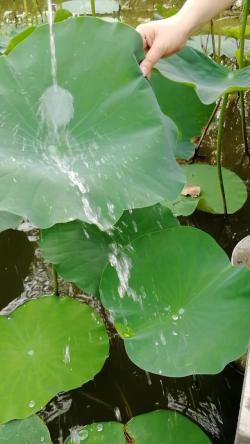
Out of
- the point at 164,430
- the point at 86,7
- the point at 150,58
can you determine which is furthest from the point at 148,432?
the point at 86,7

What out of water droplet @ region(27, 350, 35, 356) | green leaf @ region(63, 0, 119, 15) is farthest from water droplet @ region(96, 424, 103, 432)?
green leaf @ region(63, 0, 119, 15)

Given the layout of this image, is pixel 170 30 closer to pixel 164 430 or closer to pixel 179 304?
pixel 179 304

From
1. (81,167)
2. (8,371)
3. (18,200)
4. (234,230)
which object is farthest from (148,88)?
(234,230)

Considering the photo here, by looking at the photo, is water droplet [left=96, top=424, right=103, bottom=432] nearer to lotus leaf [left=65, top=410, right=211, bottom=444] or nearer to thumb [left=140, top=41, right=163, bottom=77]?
lotus leaf [left=65, top=410, right=211, bottom=444]

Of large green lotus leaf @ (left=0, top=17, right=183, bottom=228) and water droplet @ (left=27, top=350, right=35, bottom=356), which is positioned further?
water droplet @ (left=27, top=350, right=35, bottom=356)

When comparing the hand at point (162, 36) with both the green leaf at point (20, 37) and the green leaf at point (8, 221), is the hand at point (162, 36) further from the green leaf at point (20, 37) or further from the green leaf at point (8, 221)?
the green leaf at point (8, 221)

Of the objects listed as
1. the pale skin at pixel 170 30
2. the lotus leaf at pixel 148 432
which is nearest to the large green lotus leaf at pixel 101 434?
the lotus leaf at pixel 148 432

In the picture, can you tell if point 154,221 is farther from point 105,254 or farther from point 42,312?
point 42,312

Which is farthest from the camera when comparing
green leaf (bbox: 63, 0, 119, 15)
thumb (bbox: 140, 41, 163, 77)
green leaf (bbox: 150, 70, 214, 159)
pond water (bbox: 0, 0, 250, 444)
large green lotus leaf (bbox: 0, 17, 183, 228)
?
green leaf (bbox: 63, 0, 119, 15)
